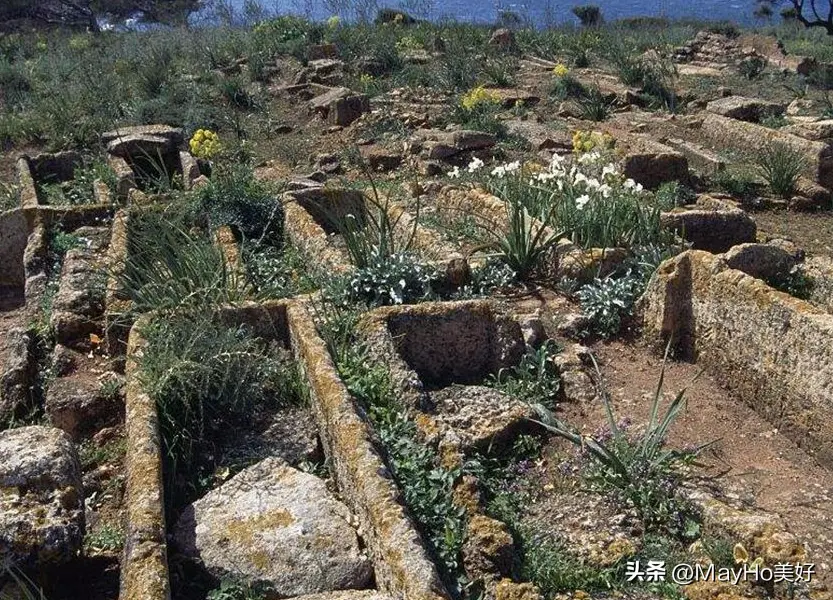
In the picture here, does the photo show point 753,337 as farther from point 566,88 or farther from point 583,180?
point 566,88

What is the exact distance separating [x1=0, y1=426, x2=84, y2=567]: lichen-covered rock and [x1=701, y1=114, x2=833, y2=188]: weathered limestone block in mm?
8299

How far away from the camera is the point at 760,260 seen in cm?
608

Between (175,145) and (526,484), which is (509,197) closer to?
(526,484)

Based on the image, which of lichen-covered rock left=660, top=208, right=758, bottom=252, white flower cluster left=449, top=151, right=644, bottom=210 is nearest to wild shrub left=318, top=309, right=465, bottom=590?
white flower cluster left=449, top=151, right=644, bottom=210

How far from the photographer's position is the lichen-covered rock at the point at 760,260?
5984mm

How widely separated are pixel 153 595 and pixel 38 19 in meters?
28.2

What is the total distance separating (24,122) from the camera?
12656 mm

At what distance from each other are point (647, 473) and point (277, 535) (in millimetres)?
1634

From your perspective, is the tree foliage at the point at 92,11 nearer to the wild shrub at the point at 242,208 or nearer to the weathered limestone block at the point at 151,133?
the weathered limestone block at the point at 151,133

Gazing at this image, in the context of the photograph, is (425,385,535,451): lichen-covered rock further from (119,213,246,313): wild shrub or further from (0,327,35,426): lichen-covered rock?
(0,327,35,426): lichen-covered rock

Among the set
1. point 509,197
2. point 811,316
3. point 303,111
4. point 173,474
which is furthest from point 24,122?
point 811,316

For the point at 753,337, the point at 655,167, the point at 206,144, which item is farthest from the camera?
the point at 655,167

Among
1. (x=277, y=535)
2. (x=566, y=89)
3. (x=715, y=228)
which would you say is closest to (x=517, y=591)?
(x=277, y=535)

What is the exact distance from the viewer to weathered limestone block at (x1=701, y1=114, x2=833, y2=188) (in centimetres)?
991
